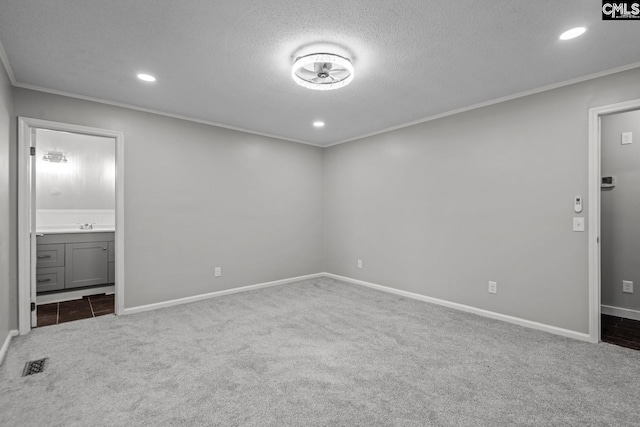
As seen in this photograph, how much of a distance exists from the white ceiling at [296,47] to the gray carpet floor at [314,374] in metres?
2.38

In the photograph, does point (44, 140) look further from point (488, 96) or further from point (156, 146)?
point (488, 96)

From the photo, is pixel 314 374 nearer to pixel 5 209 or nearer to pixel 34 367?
pixel 34 367

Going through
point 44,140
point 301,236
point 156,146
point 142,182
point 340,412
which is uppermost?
point 44,140

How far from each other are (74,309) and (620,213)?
659 cm

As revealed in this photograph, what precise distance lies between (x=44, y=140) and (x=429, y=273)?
6.05 metres

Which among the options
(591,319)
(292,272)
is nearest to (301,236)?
(292,272)

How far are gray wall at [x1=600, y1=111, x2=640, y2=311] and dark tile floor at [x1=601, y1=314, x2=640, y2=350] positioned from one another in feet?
0.86

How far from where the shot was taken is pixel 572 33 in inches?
82.7

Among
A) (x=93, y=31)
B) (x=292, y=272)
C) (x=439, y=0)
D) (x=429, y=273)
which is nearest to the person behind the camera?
(x=439, y=0)

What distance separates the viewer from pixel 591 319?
276 cm

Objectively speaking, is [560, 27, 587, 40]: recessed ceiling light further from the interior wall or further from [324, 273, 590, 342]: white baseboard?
the interior wall

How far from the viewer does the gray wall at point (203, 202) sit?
358cm

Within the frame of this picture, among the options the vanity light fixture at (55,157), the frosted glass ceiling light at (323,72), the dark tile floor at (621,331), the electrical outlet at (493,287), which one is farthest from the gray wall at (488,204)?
the vanity light fixture at (55,157)

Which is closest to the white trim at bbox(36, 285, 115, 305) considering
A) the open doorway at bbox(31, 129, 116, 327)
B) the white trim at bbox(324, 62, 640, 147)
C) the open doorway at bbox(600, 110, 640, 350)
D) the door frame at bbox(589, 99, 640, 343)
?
the open doorway at bbox(31, 129, 116, 327)
